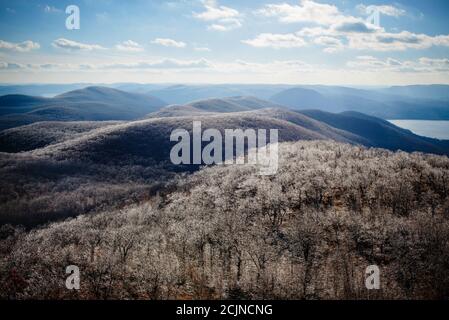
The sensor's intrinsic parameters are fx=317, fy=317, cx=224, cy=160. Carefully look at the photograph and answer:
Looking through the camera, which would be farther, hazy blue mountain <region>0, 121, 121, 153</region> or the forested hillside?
hazy blue mountain <region>0, 121, 121, 153</region>

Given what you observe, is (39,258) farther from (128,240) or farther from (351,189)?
(351,189)

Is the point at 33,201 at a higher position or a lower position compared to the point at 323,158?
lower

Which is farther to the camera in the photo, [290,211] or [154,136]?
[154,136]

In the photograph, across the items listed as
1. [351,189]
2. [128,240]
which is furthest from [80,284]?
[351,189]

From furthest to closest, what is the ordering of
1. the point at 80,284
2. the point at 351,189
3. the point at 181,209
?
the point at 181,209 < the point at 351,189 < the point at 80,284

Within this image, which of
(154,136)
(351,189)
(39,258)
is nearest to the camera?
(39,258)

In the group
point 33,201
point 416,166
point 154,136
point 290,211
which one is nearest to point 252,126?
point 154,136

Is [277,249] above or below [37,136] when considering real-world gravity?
below

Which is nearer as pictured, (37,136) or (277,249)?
(277,249)

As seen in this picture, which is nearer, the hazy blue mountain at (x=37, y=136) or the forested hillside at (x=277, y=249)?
the forested hillside at (x=277, y=249)
